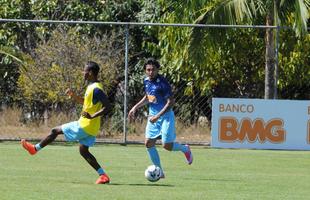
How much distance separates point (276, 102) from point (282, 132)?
728 millimetres

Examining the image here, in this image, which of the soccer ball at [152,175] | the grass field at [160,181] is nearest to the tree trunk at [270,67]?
the grass field at [160,181]

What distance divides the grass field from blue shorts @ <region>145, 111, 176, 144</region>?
2.09 feet

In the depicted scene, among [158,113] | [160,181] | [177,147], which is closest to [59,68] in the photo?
[177,147]

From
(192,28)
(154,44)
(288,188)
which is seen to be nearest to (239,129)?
(192,28)

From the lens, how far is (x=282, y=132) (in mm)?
20812

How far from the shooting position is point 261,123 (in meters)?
20.7

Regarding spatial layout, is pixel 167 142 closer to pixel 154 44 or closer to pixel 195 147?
pixel 195 147

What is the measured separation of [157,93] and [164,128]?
555 mm

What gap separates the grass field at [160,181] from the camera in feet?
36.2

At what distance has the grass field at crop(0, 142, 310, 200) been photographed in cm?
1103

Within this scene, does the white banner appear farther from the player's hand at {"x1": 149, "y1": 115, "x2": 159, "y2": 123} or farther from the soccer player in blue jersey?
the player's hand at {"x1": 149, "y1": 115, "x2": 159, "y2": 123}

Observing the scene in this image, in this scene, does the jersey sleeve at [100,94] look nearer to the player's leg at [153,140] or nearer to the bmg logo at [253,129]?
the player's leg at [153,140]

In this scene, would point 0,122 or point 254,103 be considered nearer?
point 254,103

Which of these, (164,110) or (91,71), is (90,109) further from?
(164,110)
